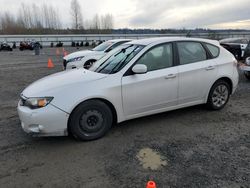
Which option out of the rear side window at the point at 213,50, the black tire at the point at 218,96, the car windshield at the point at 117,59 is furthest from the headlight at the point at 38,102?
the rear side window at the point at 213,50

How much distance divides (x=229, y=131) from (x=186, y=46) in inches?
73.3

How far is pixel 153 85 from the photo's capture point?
462 centimetres

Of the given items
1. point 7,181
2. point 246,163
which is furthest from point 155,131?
point 7,181

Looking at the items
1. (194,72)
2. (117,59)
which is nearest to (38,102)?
(117,59)

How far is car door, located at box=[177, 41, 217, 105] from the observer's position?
4973 millimetres

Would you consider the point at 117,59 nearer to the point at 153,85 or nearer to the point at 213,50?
the point at 153,85

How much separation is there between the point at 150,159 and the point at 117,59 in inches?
82.9

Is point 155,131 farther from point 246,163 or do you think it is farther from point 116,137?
point 246,163

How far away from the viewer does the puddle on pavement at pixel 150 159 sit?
→ 3.50 meters

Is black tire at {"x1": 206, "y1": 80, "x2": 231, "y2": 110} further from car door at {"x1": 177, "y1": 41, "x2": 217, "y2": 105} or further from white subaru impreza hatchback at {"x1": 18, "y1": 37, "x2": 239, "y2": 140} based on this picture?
car door at {"x1": 177, "y1": 41, "x2": 217, "y2": 105}

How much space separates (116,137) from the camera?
4457 millimetres

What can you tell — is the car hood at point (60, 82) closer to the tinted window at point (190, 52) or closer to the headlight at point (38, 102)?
the headlight at point (38, 102)

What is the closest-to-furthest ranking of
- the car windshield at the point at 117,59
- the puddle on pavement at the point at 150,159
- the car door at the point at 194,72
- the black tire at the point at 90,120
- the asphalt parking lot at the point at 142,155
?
the asphalt parking lot at the point at 142,155 → the puddle on pavement at the point at 150,159 → the black tire at the point at 90,120 → the car windshield at the point at 117,59 → the car door at the point at 194,72

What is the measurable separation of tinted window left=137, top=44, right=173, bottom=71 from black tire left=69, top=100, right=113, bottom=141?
3.66ft
